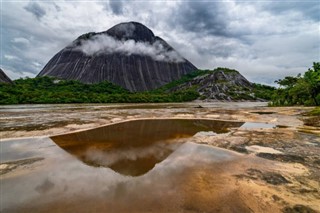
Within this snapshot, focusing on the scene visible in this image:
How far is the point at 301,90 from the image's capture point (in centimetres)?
5300

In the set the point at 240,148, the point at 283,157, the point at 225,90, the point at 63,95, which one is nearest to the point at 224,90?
the point at 225,90

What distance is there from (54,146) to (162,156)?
698 centimetres

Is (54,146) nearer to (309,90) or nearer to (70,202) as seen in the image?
(70,202)

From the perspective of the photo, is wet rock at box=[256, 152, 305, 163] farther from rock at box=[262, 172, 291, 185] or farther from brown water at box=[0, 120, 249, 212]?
rock at box=[262, 172, 291, 185]

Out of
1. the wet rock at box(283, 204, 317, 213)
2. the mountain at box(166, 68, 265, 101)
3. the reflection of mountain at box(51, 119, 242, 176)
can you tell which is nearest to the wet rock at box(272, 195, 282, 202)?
the wet rock at box(283, 204, 317, 213)

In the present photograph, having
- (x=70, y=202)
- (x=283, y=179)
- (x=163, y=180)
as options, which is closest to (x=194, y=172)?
(x=163, y=180)

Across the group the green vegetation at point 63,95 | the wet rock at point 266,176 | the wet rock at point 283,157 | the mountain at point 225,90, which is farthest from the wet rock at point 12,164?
the mountain at point 225,90

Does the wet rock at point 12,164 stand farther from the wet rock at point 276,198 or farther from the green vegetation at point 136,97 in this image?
the green vegetation at point 136,97

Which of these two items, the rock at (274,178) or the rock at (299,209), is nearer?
the rock at (299,209)

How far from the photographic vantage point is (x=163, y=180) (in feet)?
25.0

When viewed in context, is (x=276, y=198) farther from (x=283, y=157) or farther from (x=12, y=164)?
A: (x=12, y=164)

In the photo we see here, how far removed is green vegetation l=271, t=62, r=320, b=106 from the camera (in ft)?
161

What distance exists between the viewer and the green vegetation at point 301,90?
49.1m

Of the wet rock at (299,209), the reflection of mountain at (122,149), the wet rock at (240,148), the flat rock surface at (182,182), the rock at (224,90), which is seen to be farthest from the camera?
the rock at (224,90)
